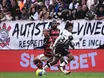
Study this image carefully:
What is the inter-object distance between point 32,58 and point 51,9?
233 cm

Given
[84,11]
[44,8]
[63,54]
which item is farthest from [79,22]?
[63,54]

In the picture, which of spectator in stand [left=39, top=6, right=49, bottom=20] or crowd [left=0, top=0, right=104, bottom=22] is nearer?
crowd [left=0, top=0, right=104, bottom=22]

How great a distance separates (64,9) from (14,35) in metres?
2.51

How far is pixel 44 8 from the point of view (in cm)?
1778

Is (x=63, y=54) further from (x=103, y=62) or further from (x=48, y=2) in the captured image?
(x=48, y=2)

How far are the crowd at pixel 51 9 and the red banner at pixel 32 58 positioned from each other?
1491 mm

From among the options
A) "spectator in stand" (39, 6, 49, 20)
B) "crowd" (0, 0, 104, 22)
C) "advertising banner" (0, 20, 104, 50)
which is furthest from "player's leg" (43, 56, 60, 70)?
"spectator in stand" (39, 6, 49, 20)

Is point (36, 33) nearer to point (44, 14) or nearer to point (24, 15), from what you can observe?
point (44, 14)

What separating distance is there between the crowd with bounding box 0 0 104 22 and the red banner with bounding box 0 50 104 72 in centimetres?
149

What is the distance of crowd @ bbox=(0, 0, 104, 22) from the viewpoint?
56.3 feet

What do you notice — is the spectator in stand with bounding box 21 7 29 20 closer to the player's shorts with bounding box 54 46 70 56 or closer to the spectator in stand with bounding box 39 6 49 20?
the spectator in stand with bounding box 39 6 49 20

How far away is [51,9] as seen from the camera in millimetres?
17766

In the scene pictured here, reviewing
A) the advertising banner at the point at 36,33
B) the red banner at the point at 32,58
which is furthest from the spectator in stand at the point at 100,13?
the red banner at the point at 32,58

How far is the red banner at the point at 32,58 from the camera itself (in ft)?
55.3
